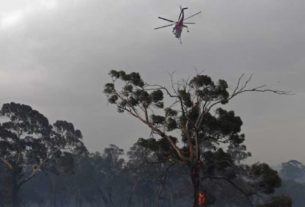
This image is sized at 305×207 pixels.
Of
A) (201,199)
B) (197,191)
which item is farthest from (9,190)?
(201,199)

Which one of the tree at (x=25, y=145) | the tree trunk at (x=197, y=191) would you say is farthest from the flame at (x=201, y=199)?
the tree at (x=25, y=145)

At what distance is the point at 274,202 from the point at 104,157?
98.9 meters

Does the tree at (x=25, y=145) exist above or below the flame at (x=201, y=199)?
above

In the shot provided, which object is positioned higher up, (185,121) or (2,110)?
(2,110)

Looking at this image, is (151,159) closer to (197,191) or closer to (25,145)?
(25,145)

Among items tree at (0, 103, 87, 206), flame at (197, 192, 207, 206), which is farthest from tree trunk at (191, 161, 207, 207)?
tree at (0, 103, 87, 206)

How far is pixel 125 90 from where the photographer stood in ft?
118

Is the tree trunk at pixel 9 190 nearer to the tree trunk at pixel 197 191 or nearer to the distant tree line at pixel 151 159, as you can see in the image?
the distant tree line at pixel 151 159

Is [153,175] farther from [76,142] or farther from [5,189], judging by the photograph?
[5,189]

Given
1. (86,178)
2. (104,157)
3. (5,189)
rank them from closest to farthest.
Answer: (5,189) < (86,178) < (104,157)

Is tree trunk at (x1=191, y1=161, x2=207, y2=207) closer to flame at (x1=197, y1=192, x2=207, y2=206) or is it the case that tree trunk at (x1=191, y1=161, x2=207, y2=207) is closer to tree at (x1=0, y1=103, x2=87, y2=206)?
flame at (x1=197, y1=192, x2=207, y2=206)

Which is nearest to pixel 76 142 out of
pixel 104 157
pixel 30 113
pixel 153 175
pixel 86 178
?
pixel 30 113

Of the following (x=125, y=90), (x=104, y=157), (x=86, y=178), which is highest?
(x=104, y=157)

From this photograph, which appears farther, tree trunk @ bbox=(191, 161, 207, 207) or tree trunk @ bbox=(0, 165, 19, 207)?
tree trunk @ bbox=(0, 165, 19, 207)
